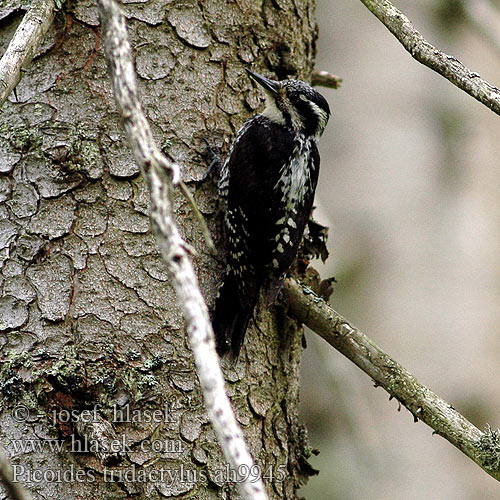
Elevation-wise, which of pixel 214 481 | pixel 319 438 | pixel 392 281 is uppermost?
pixel 214 481

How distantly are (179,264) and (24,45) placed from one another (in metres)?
0.98

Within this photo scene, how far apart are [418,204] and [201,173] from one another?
251 centimetres

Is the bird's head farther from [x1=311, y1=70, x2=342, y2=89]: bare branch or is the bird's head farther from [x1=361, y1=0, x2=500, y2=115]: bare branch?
[x1=361, y1=0, x2=500, y2=115]: bare branch

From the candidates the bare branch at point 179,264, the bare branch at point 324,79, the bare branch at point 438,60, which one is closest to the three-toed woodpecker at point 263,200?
the bare branch at point 324,79

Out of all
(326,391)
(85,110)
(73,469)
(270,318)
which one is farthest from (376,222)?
(73,469)

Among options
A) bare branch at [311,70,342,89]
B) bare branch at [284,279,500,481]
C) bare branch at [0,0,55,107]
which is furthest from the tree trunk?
bare branch at [311,70,342,89]

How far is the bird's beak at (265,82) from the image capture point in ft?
9.44

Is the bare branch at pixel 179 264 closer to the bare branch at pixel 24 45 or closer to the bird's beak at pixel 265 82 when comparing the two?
the bare branch at pixel 24 45

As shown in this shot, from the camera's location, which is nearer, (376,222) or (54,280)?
(54,280)

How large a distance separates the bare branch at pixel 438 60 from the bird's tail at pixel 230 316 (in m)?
1.11

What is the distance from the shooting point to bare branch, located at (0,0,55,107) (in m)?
1.77

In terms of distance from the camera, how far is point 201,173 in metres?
2.72

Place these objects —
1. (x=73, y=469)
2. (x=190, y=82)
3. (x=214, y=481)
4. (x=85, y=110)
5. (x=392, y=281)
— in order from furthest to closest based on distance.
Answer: (x=392, y=281), (x=190, y=82), (x=85, y=110), (x=214, y=481), (x=73, y=469)

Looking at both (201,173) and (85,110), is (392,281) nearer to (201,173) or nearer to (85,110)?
(201,173)
